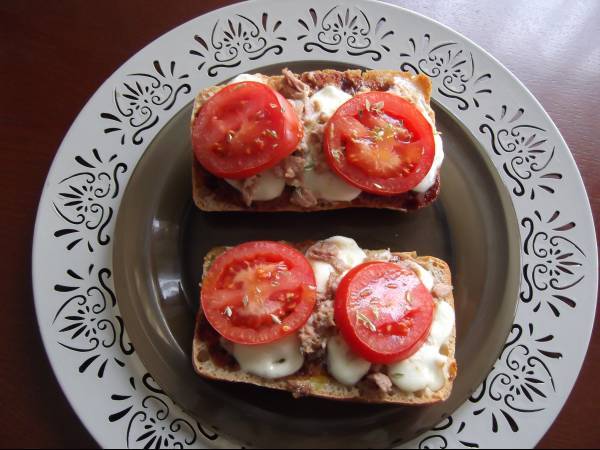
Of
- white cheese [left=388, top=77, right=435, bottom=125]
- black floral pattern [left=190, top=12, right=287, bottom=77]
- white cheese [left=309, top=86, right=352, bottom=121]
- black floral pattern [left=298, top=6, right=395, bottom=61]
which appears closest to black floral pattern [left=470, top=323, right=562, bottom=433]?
white cheese [left=388, top=77, right=435, bottom=125]

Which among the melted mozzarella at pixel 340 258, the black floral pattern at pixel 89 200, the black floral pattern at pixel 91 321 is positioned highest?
the melted mozzarella at pixel 340 258

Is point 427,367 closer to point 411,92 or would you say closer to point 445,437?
point 445,437

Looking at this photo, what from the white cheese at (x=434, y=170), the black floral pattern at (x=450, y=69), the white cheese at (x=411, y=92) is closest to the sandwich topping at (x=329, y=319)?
the white cheese at (x=434, y=170)

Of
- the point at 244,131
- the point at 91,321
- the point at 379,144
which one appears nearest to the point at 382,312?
the point at 379,144

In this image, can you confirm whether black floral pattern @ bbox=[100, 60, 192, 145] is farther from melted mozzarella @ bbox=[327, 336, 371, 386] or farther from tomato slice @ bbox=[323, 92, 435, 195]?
melted mozzarella @ bbox=[327, 336, 371, 386]

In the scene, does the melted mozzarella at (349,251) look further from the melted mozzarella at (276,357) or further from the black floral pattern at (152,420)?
the black floral pattern at (152,420)

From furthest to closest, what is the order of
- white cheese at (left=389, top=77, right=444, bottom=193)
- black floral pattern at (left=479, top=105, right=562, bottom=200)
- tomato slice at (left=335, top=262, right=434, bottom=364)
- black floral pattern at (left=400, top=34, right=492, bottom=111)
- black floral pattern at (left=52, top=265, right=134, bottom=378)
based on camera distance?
black floral pattern at (left=400, top=34, right=492, bottom=111) → black floral pattern at (left=479, top=105, right=562, bottom=200) → white cheese at (left=389, top=77, right=444, bottom=193) → black floral pattern at (left=52, top=265, right=134, bottom=378) → tomato slice at (left=335, top=262, right=434, bottom=364)
